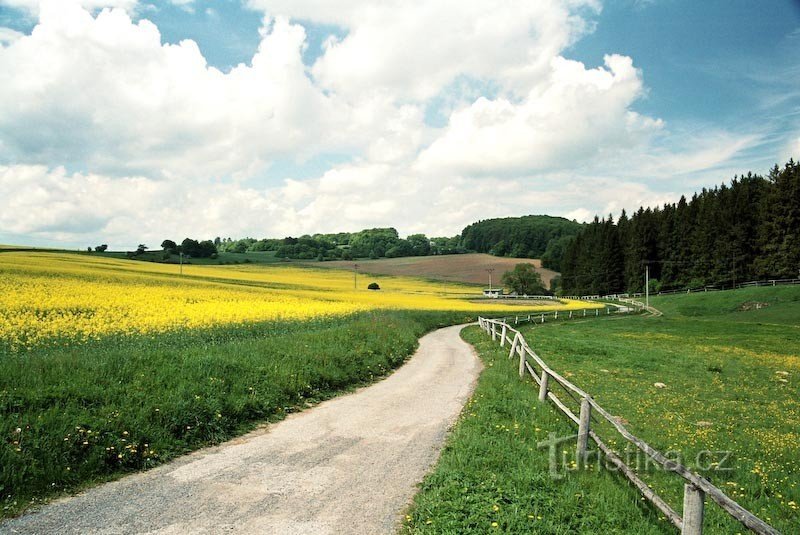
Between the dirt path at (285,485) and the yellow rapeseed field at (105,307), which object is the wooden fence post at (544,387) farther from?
the yellow rapeseed field at (105,307)

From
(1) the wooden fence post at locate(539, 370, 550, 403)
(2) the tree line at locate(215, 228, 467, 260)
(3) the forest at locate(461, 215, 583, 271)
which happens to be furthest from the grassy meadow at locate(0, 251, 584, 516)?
(3) the forest at locate(461, 215, 583, 271)

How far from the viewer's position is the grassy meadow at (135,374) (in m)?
8.02

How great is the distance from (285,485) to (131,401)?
4253 mm

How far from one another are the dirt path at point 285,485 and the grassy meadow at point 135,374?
2.17 feet

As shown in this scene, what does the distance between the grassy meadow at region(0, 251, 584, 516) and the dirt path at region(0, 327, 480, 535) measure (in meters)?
0.66

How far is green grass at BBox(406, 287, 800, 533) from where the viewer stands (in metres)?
6.89

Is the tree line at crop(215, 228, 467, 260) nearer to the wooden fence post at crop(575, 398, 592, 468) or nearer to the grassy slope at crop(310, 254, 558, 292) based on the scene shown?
the grassy slope at crop(310, 254, 558, 292)

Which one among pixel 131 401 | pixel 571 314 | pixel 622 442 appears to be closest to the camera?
pixel 131 401

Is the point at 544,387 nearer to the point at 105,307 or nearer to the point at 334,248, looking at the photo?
the point at 105,307

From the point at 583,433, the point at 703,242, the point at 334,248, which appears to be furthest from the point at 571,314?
the point at 334,248

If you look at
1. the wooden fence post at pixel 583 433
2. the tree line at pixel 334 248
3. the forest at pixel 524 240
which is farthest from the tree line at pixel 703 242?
the wooden fence post at pixel 583 433

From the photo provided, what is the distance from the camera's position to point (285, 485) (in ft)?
25.1

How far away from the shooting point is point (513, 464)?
855cm

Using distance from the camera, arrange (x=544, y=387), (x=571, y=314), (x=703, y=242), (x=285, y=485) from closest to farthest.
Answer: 1. (x=285, y=485)
2. (x=544, y=387)
3. (x=571, y=314)
4. (x=703, y=242)
